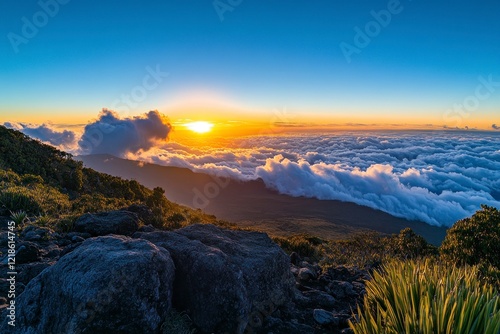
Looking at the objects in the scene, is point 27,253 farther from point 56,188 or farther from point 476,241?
point 476,241

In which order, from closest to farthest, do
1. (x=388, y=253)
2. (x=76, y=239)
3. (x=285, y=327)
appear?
1. (x=285, y=327)
2. (x=76, y=239)
3. (x=388, y=253)

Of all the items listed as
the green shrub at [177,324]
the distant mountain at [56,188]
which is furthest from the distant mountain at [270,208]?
the green shrub at [177,324]

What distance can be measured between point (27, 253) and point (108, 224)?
1637 mm

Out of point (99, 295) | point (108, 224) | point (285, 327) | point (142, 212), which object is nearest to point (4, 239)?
point (108, 224)

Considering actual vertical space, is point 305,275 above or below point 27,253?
below

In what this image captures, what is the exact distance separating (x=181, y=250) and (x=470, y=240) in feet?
28.4

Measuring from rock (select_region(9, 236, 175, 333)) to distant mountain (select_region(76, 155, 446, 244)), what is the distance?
385ft

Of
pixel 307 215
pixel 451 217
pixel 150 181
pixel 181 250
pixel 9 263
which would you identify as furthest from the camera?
pixel 150 181

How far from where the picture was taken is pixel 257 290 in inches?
184

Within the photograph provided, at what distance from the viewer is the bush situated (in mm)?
8492

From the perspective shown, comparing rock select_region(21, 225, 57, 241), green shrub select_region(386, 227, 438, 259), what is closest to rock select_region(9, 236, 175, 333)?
rock select_region(21, 225, 57, 241)

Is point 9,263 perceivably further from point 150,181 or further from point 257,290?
point 150,181

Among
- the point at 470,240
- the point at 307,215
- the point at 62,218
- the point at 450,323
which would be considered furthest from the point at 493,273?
the point at 307,215

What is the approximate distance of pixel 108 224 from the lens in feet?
22.9
